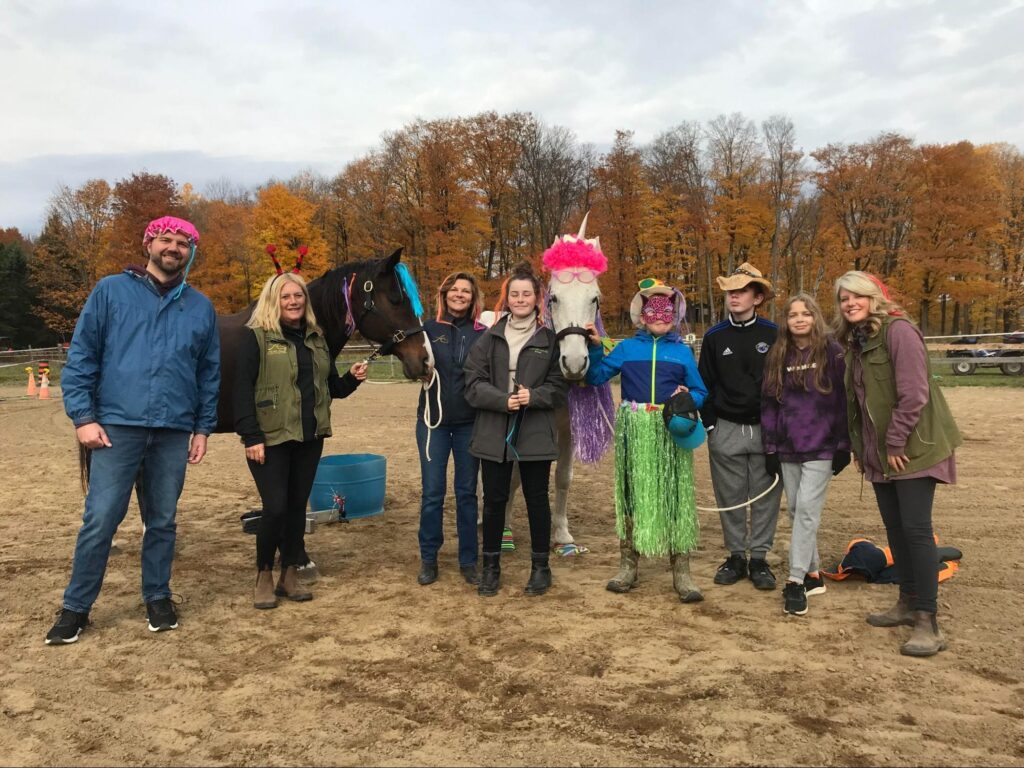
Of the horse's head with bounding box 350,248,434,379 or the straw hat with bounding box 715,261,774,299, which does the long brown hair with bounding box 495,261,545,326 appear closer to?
the horse's head with bounding box 350,248,434,379

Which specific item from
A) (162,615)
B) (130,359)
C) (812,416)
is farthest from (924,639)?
(130,359)

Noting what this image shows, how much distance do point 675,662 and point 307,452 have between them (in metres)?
2.38

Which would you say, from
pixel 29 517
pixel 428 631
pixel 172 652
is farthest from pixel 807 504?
pixel 29 517

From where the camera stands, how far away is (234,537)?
535 centimetres

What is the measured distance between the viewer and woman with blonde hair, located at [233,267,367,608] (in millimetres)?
3605

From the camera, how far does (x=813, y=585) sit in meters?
3.94

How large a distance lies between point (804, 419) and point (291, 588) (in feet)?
10.7

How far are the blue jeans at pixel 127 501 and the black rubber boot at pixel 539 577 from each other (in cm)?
209

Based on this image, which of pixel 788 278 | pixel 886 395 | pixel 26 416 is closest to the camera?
pixel 886 395

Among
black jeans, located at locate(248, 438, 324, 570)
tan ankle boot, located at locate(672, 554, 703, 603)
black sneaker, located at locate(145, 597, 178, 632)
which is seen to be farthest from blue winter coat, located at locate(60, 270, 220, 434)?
tan ankle boot, located at locate(672, 554, 703, 603)

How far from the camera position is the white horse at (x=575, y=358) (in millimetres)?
3762

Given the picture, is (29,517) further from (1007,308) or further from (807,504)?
(1007,308)

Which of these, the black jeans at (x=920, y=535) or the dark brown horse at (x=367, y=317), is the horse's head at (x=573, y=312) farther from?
the black jeans at (x=920, y=535)

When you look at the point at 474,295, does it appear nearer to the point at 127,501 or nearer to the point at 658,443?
the point at 658,443
